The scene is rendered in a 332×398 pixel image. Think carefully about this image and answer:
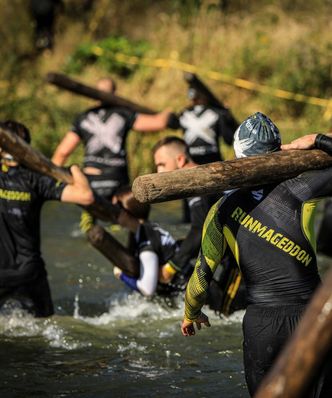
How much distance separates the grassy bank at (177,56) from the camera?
55.3 ft

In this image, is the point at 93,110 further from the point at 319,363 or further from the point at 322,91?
the point at 319,363

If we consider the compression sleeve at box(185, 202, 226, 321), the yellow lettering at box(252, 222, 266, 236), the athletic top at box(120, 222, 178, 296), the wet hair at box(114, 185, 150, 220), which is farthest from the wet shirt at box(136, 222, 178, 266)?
the yellow lettering at box(252, 222, 266, 236)

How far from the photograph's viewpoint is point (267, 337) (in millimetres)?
4578

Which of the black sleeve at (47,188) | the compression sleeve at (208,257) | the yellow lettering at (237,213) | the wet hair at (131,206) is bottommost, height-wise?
the wet hair at (131,206)

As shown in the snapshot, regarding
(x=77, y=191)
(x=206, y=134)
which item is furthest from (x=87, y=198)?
(x=206, y=134)

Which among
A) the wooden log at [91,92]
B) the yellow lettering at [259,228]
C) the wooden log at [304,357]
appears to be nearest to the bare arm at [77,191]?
the yellow lettering at [259,228]

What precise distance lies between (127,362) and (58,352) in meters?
0.59

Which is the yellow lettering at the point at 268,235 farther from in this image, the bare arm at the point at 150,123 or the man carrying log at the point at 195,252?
the bare arm at the point at 150,123

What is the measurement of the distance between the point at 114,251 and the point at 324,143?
2.90 m

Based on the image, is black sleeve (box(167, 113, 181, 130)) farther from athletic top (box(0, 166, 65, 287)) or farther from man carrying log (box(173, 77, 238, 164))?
athletic top (box(0, 166, 65, 287))

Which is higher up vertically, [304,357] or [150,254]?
[304,357]

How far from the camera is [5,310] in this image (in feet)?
25.5

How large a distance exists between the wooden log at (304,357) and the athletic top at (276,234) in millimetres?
1224

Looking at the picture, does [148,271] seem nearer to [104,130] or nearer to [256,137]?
[256,137]
